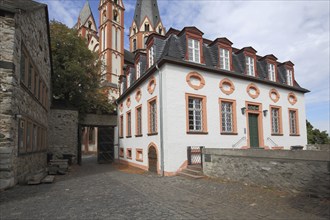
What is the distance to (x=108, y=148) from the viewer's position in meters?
21.7

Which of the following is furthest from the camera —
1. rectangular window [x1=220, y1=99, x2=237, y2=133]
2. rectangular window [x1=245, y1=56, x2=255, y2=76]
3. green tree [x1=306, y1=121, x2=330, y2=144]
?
green tree [x1=306, y1=121, x2=330, y2=144]

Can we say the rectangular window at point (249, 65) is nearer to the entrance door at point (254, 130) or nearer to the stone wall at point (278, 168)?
the entrance door at point (254, 130)

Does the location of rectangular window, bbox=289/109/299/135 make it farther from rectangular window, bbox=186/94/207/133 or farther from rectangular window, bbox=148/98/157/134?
rectangular window, bbox=148/98/157/134

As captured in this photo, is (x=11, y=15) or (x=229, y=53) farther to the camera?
(x=229, y=53)

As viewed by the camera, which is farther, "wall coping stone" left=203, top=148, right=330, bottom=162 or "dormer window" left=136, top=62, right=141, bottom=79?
"dormer window" left=136, top=62, right=141, bottom=79

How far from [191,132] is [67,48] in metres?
14.7

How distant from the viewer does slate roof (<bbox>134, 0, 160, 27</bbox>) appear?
2215 inches

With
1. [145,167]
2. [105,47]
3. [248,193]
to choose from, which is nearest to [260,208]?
[248,193]

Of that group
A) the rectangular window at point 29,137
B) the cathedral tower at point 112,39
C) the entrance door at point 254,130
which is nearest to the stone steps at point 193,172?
the entrance door at point 254,130

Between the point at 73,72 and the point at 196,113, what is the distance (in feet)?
39.5

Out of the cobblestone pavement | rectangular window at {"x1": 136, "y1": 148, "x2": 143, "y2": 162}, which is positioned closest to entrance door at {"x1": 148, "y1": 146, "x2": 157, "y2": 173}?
rectangular window at {"x1": 136, "y1": 148, "x2": 143, "y2": 162}

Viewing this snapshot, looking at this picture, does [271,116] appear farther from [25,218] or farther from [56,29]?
[56,29]

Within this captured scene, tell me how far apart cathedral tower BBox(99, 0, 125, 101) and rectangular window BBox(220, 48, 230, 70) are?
2640 centimetres

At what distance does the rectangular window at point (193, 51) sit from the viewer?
13352 millimetres
